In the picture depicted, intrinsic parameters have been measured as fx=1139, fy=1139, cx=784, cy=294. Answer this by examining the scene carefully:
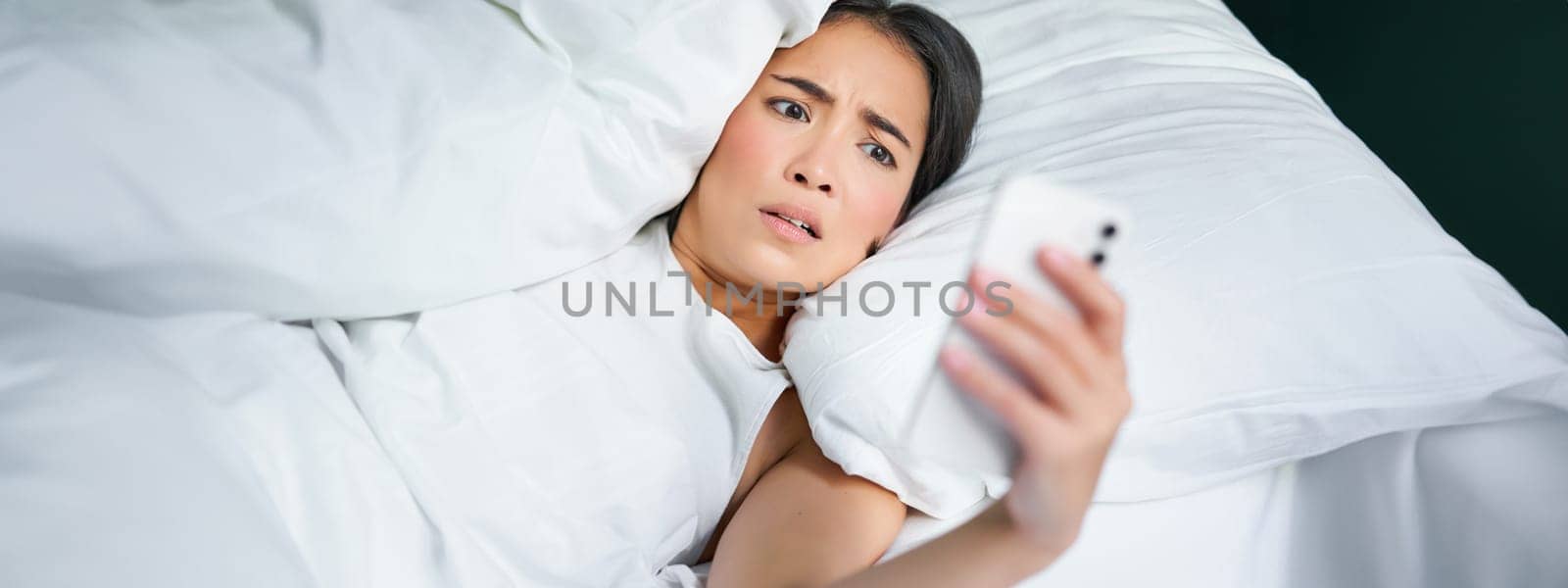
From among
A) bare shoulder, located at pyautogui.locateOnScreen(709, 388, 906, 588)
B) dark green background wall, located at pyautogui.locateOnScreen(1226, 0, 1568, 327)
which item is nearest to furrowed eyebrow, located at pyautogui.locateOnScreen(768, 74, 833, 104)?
bare shoulder, located at pyautogui.locateOnScreen(709, 388, 906, 588)

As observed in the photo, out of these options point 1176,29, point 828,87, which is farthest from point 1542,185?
point 828,87

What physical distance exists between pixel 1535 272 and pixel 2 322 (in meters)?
1.62

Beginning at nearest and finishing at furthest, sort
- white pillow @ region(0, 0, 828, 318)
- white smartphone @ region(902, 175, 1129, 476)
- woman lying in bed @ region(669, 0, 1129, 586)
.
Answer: white smartphone @ region(902, 175, 1129, 476)
woman lying in bed @ region(669, 0, 1129, 586)
white pillow @ region(0, 0, 828, 318)

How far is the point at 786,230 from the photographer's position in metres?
1.08

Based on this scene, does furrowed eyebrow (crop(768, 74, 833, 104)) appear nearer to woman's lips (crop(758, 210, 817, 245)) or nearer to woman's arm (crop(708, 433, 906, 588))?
woman's lips (crop(758, 210, 817, 245))

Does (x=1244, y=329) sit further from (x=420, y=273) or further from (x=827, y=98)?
(x=420, y=273)

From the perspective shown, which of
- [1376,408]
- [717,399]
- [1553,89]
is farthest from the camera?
[1553,89]

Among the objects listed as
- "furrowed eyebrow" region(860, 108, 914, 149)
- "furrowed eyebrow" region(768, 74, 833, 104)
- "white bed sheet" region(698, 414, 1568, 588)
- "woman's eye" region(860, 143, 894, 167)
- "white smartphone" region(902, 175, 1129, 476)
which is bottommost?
"white bed sheet" region(698, 414, 1568, 588)

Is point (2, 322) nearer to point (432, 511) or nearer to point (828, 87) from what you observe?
point (432, 511)

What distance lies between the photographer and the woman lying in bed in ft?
2.39

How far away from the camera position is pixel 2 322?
31.8 inches

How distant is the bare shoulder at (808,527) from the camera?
887 mm

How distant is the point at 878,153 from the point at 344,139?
510 millimetres

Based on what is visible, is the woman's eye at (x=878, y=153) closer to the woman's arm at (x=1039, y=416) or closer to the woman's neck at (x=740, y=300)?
the woman's neck at (x=740, y=300)
